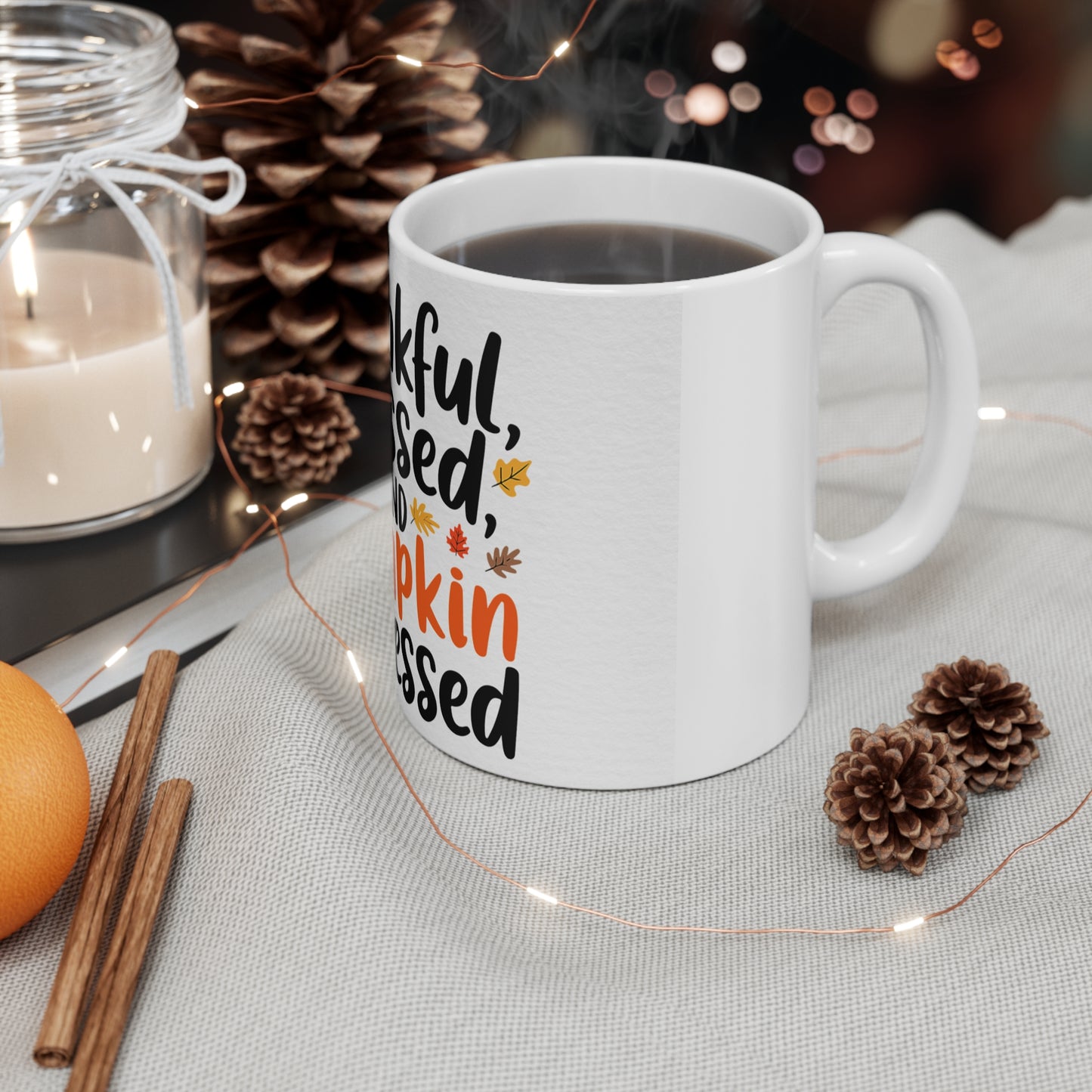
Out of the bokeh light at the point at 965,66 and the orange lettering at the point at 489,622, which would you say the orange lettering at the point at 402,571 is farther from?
the bokeh light at the point at 965,66

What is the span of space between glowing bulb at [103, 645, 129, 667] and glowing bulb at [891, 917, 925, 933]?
1.21 feet

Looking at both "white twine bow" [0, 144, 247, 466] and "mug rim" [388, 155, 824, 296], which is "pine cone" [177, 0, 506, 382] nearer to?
"white twine bow" [0, 144, 247, 466]

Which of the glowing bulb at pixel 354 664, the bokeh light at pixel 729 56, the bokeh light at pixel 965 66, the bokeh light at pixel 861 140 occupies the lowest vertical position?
the glowing bulb at pixel 354 664

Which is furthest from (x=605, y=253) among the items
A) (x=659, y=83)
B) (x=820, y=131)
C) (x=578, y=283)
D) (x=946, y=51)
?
(x=946, y=51)

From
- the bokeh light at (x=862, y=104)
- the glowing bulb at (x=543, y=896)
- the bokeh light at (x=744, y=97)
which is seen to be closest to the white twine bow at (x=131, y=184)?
the glowing bulb at (x=543, y=896)

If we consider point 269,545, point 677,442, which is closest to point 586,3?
point 269,545

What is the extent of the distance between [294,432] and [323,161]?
196 mm

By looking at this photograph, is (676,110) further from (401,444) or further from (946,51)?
(401,444)

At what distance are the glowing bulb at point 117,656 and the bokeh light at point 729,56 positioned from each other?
70cm

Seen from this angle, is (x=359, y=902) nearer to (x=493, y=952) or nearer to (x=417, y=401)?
(x=493, y=952)

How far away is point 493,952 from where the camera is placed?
45 cm

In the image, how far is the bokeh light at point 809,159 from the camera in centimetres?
113

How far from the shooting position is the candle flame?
653mm

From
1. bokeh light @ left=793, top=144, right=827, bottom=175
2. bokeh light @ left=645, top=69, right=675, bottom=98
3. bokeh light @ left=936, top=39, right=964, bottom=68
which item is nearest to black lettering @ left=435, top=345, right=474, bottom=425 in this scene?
bokeh light @ left=645, top=69, right=675, bottom=98
